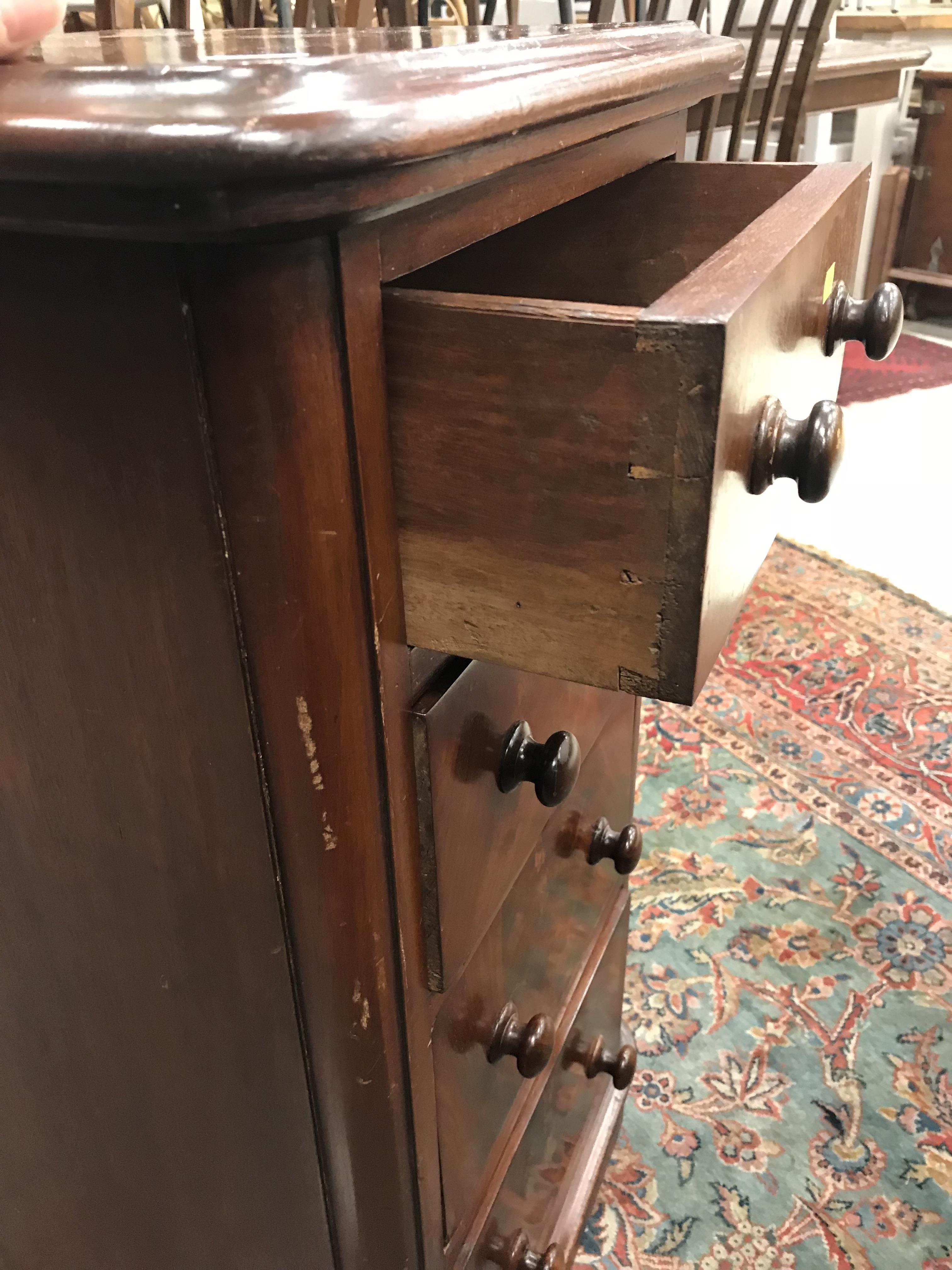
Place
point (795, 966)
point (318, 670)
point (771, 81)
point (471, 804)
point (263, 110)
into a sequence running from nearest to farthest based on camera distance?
point (263, 110)
point (318, 670)
point (471, 804)
point (795, 966)
point (771, 81)

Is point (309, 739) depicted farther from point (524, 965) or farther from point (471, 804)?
point (524, 965)

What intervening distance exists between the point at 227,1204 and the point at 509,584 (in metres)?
0.40

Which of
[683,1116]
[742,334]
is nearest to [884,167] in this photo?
[683,1116]

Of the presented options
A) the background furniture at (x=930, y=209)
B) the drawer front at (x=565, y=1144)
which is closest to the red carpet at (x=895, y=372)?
the background furniture at (x=930, y=209)

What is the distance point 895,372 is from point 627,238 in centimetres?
256

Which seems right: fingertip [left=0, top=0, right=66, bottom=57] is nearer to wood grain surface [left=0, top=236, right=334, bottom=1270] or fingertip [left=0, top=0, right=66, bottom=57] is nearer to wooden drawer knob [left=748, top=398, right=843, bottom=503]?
wood grain surface [left=0, top=236, right=334, bottom=1270]

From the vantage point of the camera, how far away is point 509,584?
0.37 metres

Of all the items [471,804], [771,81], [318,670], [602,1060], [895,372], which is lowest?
[895,372]

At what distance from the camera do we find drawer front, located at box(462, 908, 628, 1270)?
697 millimetres

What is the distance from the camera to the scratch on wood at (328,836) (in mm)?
389

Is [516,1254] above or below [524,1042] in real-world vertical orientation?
below

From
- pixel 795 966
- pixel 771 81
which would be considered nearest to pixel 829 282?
pixel 795 966

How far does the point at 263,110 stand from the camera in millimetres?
255

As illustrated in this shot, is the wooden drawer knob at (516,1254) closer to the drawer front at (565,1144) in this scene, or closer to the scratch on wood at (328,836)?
the drawer front at (565,1144)
